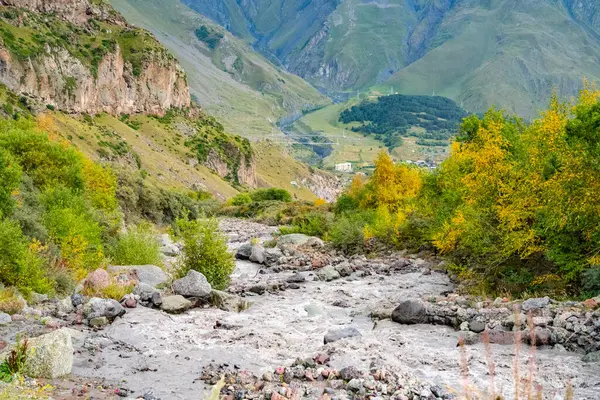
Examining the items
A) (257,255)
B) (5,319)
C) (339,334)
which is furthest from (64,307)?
(257,255)

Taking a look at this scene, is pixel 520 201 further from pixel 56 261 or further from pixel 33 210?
pixel 33 210

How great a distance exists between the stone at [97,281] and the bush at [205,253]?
155 inches

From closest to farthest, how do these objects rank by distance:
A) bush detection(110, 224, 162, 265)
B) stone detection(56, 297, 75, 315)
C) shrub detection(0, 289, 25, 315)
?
shrub detection(0, 289, 25, 315), stone detection(56, 297, 75, 315), bush detection(110, 224, 162, 265)

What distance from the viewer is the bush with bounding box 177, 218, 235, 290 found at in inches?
950

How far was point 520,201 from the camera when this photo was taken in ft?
69.8

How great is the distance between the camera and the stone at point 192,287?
21089 millimetres

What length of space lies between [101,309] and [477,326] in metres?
12.4

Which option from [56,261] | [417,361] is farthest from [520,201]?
[56,261]

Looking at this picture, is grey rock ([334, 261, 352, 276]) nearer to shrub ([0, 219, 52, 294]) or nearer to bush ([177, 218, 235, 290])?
bush ([177, 218, 235, 290])

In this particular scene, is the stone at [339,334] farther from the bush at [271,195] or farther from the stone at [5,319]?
the bush at [271,195]

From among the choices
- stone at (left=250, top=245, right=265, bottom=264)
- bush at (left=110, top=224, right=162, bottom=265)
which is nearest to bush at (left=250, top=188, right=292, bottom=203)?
stone at (left=250, top=245, right=265, bottom=264)

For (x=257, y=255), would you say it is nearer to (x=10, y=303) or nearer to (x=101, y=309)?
(x=101, y=309)

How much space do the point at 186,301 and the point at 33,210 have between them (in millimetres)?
11766

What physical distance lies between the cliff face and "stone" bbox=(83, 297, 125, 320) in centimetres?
9752
